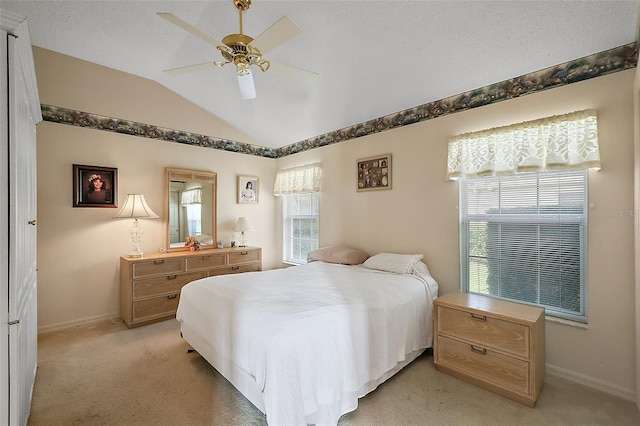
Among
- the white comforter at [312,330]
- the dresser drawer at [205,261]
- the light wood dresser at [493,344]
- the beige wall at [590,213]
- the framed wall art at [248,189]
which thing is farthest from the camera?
the framed wall art at [248,189]

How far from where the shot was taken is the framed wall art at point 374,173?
11.5 ft

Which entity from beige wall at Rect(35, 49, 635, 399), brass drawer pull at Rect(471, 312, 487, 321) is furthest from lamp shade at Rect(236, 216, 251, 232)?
brass drawer pull at Rect(471, 312, 487, 321)

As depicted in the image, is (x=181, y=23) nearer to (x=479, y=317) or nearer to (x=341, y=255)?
(x=341, y=255)

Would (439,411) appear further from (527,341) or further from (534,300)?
(534,300)

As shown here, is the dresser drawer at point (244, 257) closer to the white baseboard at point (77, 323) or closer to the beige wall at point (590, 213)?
the white baseboard at point (77, 323)

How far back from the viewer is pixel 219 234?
14.9ft

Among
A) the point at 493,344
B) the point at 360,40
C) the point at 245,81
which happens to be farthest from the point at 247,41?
the point at 493,344

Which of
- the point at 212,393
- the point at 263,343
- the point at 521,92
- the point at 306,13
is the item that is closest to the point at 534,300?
the point at 521,92

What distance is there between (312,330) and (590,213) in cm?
228

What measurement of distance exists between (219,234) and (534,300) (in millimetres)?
4021

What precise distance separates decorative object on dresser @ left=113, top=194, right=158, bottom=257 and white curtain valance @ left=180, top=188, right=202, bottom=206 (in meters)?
0.56

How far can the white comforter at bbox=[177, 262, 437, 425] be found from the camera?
5.06ft

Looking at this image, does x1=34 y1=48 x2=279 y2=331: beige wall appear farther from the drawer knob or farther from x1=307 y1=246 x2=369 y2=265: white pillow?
the drawer knob

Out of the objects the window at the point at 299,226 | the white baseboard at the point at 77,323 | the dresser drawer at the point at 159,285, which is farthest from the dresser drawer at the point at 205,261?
the window at the point at 299,226
